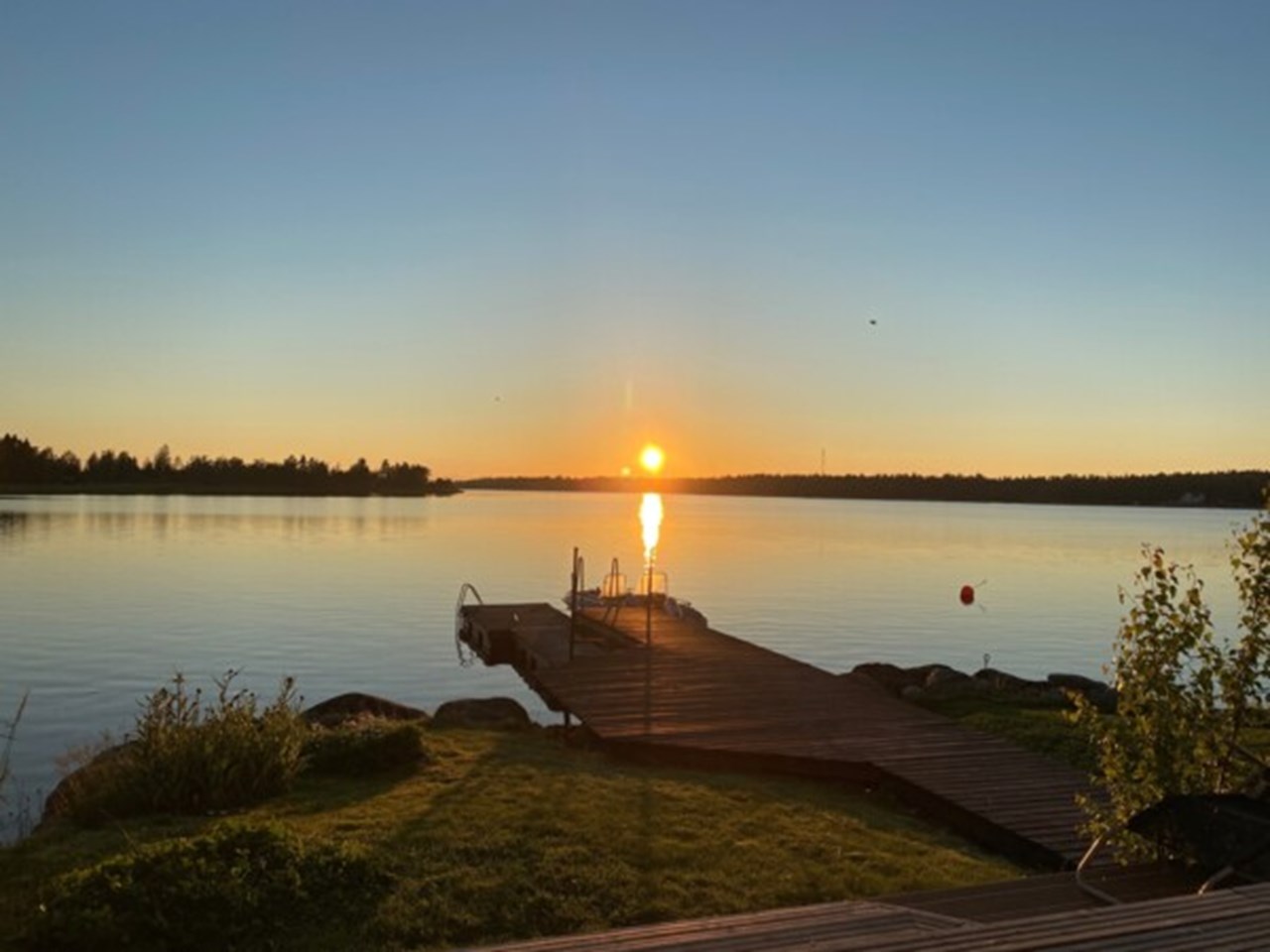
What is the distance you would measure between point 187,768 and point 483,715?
25.0ft

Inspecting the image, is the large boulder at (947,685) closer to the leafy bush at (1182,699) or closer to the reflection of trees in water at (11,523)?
the leafy bush at (1182,699)

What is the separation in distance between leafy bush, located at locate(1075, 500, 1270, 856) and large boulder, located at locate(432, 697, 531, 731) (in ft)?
36.0

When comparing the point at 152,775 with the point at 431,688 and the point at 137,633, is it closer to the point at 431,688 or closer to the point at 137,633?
the point at 431,688

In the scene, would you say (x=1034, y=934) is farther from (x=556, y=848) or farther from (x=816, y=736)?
A: (x=816, y=736)

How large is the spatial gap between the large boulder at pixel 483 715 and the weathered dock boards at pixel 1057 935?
1295 cm

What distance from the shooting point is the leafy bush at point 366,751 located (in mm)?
12426

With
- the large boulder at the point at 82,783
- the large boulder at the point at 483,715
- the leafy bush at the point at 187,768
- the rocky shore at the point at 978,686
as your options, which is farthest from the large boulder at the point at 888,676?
the large boulder at the point at 82,783

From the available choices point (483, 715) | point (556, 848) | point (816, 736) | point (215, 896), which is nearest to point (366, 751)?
point (556, 848)

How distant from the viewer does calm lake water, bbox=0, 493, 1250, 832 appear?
28.4m

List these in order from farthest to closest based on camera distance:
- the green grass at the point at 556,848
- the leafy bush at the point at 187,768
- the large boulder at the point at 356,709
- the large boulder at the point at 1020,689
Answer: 1. the large boulder at the point at 1020,689
2. the large boulder at the point at 356,709
3. the leafy bush at the point at 187,768
4. the green grass at the point at 556,848

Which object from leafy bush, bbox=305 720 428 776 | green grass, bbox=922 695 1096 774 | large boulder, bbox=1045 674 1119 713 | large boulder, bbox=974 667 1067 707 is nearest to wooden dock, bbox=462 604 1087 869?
green grass, bbox=922 695 1096 774

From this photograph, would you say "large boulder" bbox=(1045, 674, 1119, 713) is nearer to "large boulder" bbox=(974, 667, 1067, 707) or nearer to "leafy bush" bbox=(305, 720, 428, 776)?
"large boulder" bbox=(974, 667, 1067, 707)

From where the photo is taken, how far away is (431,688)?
2856 centimetres

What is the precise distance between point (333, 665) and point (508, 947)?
27.6 meters
